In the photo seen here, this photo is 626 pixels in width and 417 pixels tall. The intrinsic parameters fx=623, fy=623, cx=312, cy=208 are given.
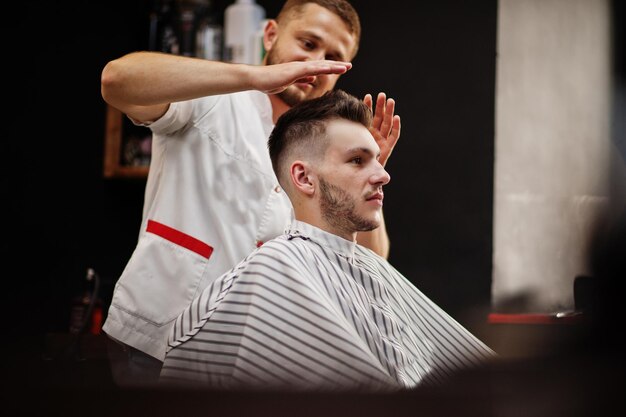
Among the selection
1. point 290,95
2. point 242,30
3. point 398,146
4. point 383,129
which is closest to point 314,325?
point 383,129

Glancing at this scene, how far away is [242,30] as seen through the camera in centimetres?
277

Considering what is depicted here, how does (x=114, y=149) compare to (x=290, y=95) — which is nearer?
(x=290, y=95)

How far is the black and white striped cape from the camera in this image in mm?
1095

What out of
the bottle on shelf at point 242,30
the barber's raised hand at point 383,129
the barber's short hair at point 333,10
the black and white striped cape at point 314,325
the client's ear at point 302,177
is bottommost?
the black and white striped cape at point 314,325

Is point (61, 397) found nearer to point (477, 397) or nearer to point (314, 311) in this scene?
A: point (477, 397)

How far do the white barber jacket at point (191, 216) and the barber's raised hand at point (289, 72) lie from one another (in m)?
0.38

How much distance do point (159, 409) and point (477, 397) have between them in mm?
173

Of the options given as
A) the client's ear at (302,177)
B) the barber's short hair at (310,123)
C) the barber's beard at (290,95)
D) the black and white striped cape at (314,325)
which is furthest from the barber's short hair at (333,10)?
the black and white striped cape at (314,325)

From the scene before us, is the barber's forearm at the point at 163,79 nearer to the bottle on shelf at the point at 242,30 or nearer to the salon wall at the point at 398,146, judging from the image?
the salon wall at the point at 398,146

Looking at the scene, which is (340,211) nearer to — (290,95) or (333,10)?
(290,95)

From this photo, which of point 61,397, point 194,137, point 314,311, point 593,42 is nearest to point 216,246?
point 194,137

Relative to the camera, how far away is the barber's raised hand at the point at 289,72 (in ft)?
3.97

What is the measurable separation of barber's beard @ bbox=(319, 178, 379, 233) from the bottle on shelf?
4.65ft

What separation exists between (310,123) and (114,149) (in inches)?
61.2
